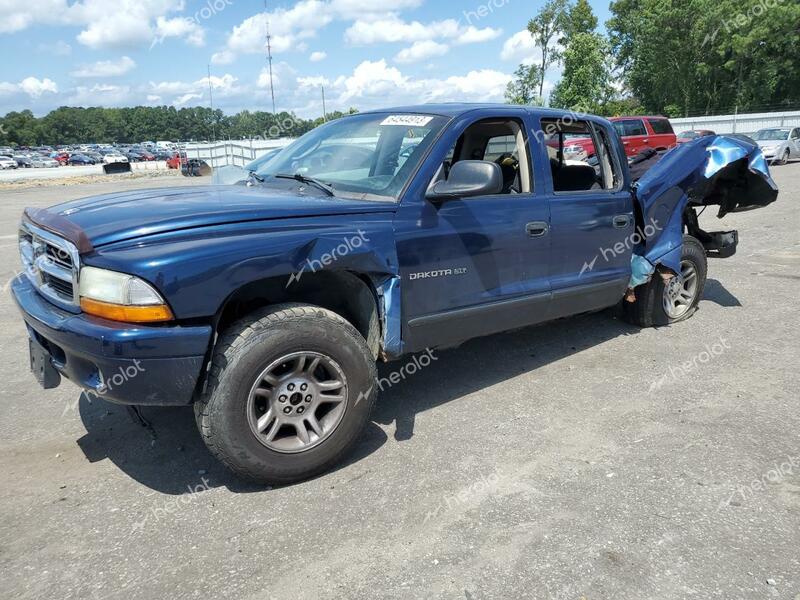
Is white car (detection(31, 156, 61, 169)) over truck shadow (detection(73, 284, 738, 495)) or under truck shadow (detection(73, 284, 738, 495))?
over

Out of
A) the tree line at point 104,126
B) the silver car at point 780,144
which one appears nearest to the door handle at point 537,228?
the silver car at point 780,144

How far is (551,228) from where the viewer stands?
4055 mm

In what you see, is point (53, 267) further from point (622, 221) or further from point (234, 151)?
point (234, 151)

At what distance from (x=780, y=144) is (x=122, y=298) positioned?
88.3 ft

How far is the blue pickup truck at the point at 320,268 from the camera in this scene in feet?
8.66

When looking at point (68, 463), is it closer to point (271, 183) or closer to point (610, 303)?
point (271, 183)

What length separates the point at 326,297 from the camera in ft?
11.5

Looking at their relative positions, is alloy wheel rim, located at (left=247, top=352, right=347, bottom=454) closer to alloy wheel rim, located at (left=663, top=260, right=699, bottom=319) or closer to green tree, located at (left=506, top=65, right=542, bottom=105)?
alloy wheel rim, located at (left=663, top=260, right=699, bottom=319)

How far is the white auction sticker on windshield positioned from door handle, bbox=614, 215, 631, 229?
1.75 meters

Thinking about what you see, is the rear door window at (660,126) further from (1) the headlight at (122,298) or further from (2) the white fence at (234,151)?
(1) the headlight at (122,298)

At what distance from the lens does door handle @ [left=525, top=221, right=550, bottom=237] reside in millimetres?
3909

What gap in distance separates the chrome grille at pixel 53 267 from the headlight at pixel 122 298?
11cm

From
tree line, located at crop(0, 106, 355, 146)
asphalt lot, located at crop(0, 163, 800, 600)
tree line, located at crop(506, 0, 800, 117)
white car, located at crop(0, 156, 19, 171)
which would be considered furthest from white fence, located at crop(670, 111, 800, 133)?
tree line, located at crop(0, 106, 355, 146)

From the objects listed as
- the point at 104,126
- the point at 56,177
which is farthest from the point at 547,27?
the point at 104,126
